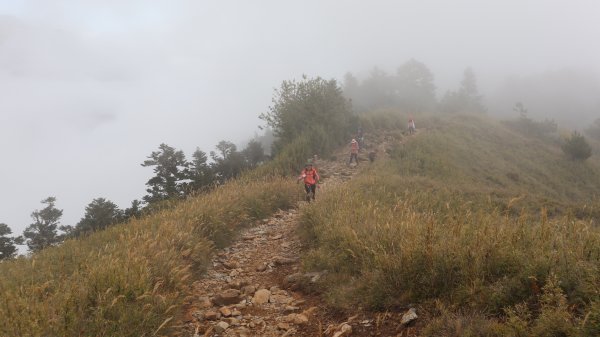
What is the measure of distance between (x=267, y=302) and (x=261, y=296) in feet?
0.52

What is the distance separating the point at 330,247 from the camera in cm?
670

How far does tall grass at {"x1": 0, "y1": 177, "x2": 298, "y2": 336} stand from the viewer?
3.89m

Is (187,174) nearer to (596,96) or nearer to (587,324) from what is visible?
(587,324)

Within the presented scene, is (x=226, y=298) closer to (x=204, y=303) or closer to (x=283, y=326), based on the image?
(x=204, y=303)

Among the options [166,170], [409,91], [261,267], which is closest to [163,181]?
[166,170]

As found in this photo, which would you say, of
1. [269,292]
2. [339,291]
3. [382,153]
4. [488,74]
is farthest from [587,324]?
[488,74]

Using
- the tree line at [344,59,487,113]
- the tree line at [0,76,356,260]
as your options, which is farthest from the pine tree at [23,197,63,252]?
the tree line at [344,59,487,113]

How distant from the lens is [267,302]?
5633 millimetres

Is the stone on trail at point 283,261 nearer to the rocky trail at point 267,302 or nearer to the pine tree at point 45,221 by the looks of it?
the rocky trail at point 267,302

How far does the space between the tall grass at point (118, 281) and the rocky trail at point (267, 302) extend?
0.32m

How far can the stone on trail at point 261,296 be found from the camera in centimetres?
564

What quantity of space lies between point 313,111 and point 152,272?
18.9 metres

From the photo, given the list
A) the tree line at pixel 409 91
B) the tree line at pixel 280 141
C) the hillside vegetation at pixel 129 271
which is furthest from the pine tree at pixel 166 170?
the tree line at pixel 409 91

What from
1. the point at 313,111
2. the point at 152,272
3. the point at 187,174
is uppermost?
the point at 313,111
